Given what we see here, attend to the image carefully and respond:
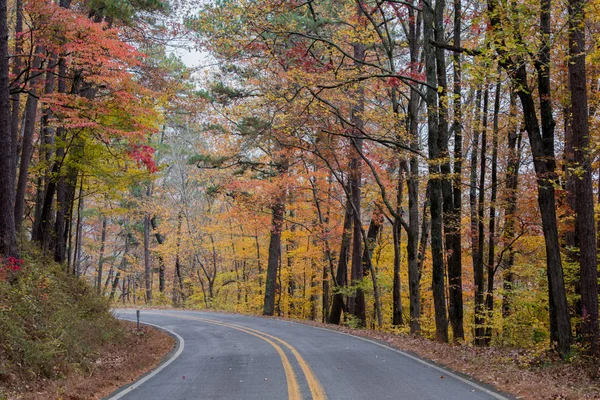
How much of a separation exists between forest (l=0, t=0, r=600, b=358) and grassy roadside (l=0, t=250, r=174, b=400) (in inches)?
32.6

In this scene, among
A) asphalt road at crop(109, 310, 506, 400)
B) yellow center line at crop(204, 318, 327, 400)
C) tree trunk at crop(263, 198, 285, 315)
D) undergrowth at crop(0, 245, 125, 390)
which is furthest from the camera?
tree trunk at crop(263, 198, 285, 315)

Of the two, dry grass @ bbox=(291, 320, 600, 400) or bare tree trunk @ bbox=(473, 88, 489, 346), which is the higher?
bare tree trunk @ bbox=(473, 88, 489, 346)

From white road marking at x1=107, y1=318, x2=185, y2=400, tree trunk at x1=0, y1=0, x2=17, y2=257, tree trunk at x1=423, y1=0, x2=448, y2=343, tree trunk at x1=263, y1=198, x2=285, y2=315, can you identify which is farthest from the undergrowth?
tree trunk at x1=263, y1=198, x2=285, y2=315

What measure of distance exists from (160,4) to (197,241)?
23.7 m

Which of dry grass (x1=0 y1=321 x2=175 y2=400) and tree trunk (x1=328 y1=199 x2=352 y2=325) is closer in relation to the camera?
dry grass (x1=0 y1=321 x2=175 y2=400)

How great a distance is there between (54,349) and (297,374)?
170 inches

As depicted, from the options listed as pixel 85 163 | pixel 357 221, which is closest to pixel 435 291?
pixel 357 221

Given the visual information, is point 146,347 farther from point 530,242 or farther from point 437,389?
point 530,242

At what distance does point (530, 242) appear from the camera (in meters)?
16.2

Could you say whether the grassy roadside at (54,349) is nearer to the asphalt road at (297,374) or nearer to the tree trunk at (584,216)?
the asphalt road at (297,374)

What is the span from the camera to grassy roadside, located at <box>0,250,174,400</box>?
23.6 feet

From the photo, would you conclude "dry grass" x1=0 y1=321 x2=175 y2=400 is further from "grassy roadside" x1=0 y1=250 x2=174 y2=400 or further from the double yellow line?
the double yellow line

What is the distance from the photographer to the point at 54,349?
8180mm

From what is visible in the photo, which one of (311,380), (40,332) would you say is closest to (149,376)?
(40,332)
